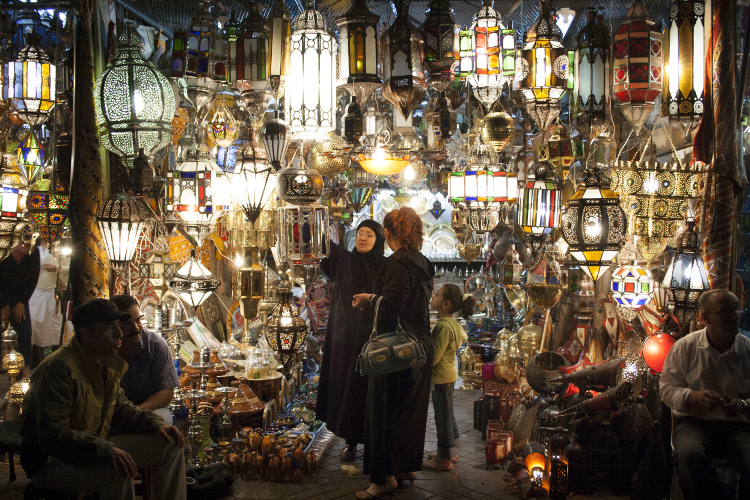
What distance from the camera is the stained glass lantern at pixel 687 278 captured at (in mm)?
3896

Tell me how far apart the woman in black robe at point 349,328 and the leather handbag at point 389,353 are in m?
0.72

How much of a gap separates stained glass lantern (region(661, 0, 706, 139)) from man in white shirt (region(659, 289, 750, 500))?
113 cm

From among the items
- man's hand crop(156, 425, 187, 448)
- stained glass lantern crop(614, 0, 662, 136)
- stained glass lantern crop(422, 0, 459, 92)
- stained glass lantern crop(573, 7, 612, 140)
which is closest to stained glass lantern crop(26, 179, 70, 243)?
man's hand crop(156, 425, 187, 448)

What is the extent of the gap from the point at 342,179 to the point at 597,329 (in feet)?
10.3

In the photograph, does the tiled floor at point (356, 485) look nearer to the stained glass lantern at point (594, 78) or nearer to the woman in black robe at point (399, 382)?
the woman in black robe at point (399, 382)

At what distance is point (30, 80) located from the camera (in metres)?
4.39

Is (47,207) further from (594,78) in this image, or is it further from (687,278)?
(687,278)

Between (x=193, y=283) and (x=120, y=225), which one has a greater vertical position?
(x=120, y=225)

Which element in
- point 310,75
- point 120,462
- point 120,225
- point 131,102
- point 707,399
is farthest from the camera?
point 120,225

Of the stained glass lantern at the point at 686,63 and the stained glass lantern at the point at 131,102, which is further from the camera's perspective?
the stained glass lantern at the point at 686,63

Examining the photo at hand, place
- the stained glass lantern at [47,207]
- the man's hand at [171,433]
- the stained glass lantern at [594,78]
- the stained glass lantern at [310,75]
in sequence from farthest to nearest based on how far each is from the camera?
the stained glass lantern at [47,207]
the stained glass lantern at [594,78]
the stained glass lantern at [310,75]
the man's hand at [171,433]

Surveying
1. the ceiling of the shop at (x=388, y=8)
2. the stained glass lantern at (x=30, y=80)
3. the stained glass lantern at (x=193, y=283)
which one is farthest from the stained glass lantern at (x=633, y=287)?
the stained glass lantern at (x=30, y=80)

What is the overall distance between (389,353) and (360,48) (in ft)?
5.73

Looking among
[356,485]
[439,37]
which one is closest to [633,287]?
[439,37]
